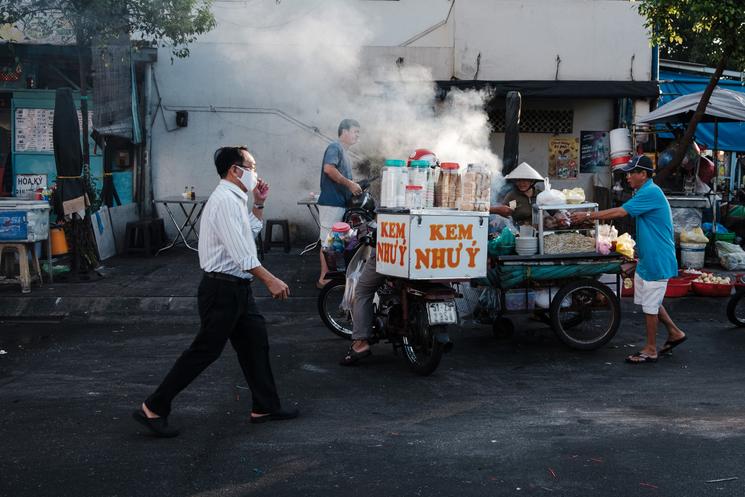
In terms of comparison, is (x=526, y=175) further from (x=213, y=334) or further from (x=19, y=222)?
(x=19, y=222)

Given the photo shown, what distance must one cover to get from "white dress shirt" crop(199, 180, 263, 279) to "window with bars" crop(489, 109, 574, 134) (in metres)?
10.4

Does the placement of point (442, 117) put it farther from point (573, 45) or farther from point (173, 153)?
point (173, 153)

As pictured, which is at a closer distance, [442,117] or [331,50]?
[442,117]

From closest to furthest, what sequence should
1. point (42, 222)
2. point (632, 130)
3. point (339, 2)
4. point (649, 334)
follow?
point (649, 334), point (42, 222), point (632, 130), point (339, 2)

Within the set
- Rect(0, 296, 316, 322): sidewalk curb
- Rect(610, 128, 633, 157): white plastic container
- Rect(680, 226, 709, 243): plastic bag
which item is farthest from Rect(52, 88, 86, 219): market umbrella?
Rect(610, 128, 633, 157): white plastic container

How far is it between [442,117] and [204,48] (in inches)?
178

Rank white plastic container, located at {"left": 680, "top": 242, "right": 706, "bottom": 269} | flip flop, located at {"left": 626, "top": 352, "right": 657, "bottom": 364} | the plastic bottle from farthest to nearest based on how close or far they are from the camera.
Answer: white plastic container, located at {"left": 680, "top": 242, "right": 706, "bottom": 269}
flip flop, located at {"left": 626, "top": 352, "right": 657, "bottom": 364}
the plastic bottle

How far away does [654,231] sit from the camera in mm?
7219

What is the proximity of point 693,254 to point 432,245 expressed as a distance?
22.1ft

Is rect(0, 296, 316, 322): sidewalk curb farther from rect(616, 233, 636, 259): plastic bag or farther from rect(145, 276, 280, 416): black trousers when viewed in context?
rect(145, 276, 280, 416): black trousers

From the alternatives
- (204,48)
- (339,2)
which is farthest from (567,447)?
(339,2)

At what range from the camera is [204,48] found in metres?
14.3

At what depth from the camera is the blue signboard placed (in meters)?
9.91

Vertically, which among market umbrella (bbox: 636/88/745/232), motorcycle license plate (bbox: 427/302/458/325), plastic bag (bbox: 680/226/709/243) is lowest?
motorcycle license plate (bbox: 427/302/458/325)
